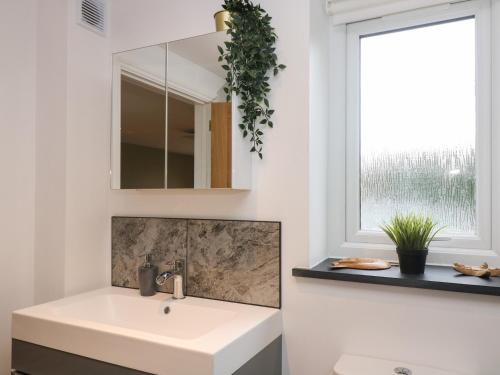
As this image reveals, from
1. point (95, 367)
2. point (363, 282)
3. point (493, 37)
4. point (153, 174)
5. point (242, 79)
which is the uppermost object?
point (493, 37)

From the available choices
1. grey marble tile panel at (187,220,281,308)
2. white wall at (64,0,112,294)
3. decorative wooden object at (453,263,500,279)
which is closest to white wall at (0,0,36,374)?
white wall at (64,0,112,294)

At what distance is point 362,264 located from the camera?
59.5 inches

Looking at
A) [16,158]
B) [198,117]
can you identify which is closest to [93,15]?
[16,158]

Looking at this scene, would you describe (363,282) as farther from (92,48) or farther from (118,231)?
(92,48)

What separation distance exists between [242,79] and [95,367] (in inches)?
44.4

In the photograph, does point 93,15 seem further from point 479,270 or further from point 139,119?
point 479,270

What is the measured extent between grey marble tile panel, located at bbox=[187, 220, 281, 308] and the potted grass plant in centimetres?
44

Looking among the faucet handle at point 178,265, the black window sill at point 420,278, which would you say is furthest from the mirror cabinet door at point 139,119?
the black window sill at point 420,278

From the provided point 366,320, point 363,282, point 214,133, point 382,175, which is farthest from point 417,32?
point 366,320

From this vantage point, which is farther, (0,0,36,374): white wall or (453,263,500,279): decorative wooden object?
(0,0,36,374): white wall

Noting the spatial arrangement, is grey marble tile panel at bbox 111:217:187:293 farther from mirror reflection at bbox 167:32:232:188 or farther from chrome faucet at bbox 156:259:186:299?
mirror reflection at bbox 167:32:232:188

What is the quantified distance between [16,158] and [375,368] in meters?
1.71

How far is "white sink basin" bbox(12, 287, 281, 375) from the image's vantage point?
3.87 ft

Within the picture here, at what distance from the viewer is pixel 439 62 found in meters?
1.60
